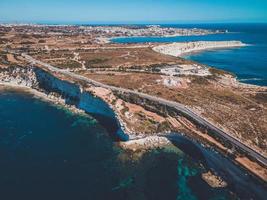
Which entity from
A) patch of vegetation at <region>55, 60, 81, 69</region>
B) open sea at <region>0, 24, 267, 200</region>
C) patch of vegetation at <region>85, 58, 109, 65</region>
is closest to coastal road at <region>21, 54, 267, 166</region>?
open sea at <region>0, 24, 267, 200</region>

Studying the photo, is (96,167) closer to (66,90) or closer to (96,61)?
(66,90)

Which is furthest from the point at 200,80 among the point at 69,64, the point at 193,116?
the point at 69,64

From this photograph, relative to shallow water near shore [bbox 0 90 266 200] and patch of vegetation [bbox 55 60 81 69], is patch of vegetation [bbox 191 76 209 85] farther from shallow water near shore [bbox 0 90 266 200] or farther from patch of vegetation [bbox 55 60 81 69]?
shallow water near shore [bbox 0 90 266 200]

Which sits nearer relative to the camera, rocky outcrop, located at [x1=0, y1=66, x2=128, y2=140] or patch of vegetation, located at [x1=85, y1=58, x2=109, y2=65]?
rocky outcrop, located at [x1=0, y1=66, x2=128, y2=140]

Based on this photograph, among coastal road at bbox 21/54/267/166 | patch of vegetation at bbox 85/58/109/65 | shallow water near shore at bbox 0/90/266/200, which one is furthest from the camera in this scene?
patch of vegetation at bbox 85/58/109/65

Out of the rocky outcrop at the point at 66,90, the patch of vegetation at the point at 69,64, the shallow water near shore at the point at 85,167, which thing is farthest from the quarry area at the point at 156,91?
the shallow water near shore at the point at 85,167

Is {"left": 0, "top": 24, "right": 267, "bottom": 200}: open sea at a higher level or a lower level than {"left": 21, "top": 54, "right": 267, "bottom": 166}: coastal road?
lower
